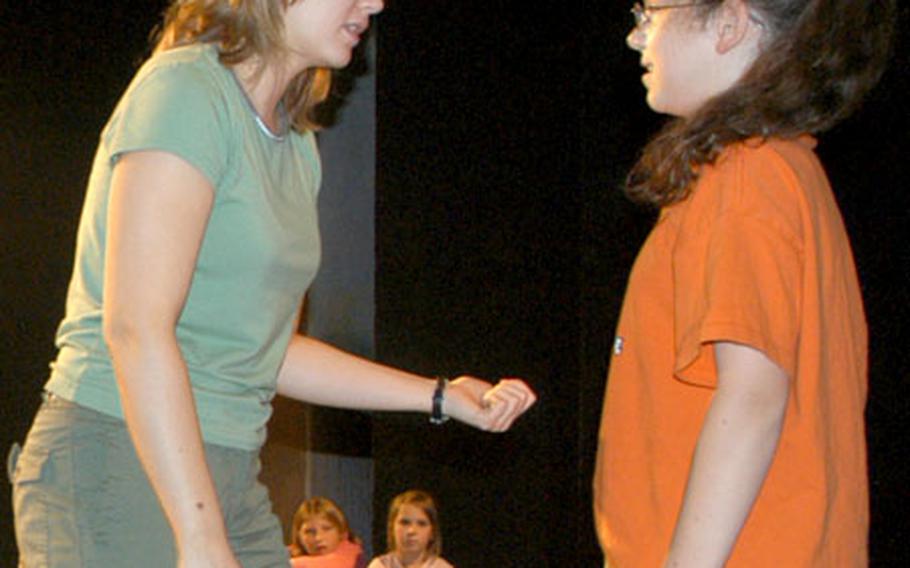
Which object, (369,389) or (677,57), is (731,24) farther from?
(369,389)

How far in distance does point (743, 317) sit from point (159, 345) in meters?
0.66

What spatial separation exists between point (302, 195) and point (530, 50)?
3560mm

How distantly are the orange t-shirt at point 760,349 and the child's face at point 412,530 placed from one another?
2.65m

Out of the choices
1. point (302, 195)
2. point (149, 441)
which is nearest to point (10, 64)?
point (302, 195)

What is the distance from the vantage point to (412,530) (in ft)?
14.9

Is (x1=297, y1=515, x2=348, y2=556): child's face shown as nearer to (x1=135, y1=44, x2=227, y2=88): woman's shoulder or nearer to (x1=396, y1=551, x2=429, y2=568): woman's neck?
(x1=396, y1=551, x2=429, y2=568): woman's neck

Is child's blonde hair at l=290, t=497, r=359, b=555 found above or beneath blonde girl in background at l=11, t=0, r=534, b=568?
beneath

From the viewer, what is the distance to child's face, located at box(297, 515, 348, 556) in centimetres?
452

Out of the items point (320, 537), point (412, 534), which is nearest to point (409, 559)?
point (412, 534)

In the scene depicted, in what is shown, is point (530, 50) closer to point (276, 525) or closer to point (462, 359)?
point (462, 359)

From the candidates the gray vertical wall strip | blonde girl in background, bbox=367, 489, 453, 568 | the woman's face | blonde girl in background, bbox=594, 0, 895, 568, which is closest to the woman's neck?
blonde girl in background, bbox=367, 489, 453, 568

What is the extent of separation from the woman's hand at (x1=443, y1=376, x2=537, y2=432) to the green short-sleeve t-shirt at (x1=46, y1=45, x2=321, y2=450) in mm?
391

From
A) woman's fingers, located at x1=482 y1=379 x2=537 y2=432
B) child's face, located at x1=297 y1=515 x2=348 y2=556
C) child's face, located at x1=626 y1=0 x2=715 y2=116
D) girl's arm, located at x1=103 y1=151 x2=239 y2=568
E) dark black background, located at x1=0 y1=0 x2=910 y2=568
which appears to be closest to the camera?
girl's arm, located at x1=103 y1=151 x2=239 y2=568

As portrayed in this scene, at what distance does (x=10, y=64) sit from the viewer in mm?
4113
